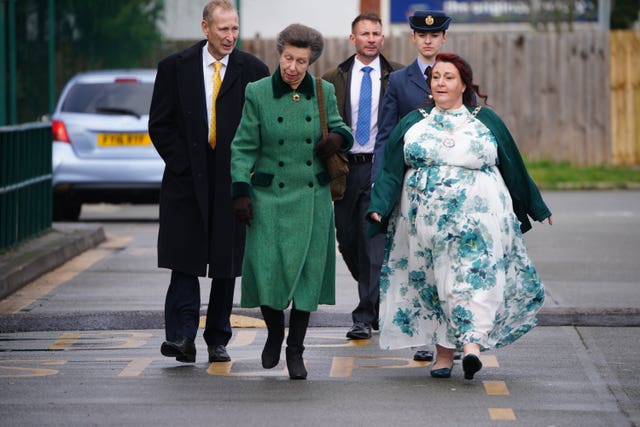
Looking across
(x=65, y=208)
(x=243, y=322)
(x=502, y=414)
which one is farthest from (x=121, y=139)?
(x=502, y=414)

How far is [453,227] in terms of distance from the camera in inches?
309

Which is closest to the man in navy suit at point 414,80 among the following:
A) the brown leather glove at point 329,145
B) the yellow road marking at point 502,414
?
the brown leather glove at point 329,145

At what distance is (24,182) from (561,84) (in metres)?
12.6

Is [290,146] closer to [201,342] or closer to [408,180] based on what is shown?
[408,180]

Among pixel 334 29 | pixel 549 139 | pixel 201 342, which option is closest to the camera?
pixel 201 342

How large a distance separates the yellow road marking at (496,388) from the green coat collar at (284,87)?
5.41 ft

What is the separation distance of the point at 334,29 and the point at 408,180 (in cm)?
3089

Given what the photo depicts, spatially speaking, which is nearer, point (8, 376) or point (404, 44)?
point (8, 376)

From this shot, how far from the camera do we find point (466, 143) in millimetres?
7879

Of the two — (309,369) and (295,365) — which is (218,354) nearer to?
(309,369)

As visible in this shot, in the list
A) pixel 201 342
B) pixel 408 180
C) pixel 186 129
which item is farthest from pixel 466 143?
pixel 201 342

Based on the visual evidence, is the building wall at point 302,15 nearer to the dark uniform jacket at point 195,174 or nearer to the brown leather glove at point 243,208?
the dark uniform jacket at point 195,174

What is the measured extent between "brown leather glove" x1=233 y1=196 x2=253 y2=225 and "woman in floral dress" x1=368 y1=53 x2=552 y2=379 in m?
0.61

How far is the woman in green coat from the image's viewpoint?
7.85m
